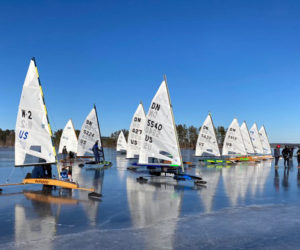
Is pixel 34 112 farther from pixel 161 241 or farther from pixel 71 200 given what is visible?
pixel 161 241

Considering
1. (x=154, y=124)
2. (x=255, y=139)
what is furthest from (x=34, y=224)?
(x=255, y=139)

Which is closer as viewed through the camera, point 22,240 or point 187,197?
point 22,240

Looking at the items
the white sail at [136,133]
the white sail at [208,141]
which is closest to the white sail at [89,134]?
the white sail at [136,133]

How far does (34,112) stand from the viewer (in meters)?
16.8

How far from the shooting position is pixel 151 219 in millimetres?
10156

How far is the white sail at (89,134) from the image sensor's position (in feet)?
120

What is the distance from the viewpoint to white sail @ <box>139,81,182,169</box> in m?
20.5

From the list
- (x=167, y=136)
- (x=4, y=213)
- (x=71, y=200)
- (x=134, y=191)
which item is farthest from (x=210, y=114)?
(x=4, y=213)

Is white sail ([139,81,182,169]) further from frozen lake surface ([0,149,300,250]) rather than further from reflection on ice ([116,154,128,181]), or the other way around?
frozen lake surface ([0,149,300,250])

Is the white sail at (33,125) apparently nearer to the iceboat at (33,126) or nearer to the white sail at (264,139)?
the iceboat at (33,126)

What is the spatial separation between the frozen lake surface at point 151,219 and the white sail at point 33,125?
2.03 metres

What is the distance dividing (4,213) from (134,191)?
6873mm

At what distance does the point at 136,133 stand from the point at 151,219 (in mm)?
27006

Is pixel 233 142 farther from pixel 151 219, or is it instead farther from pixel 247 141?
pixel 151 219
